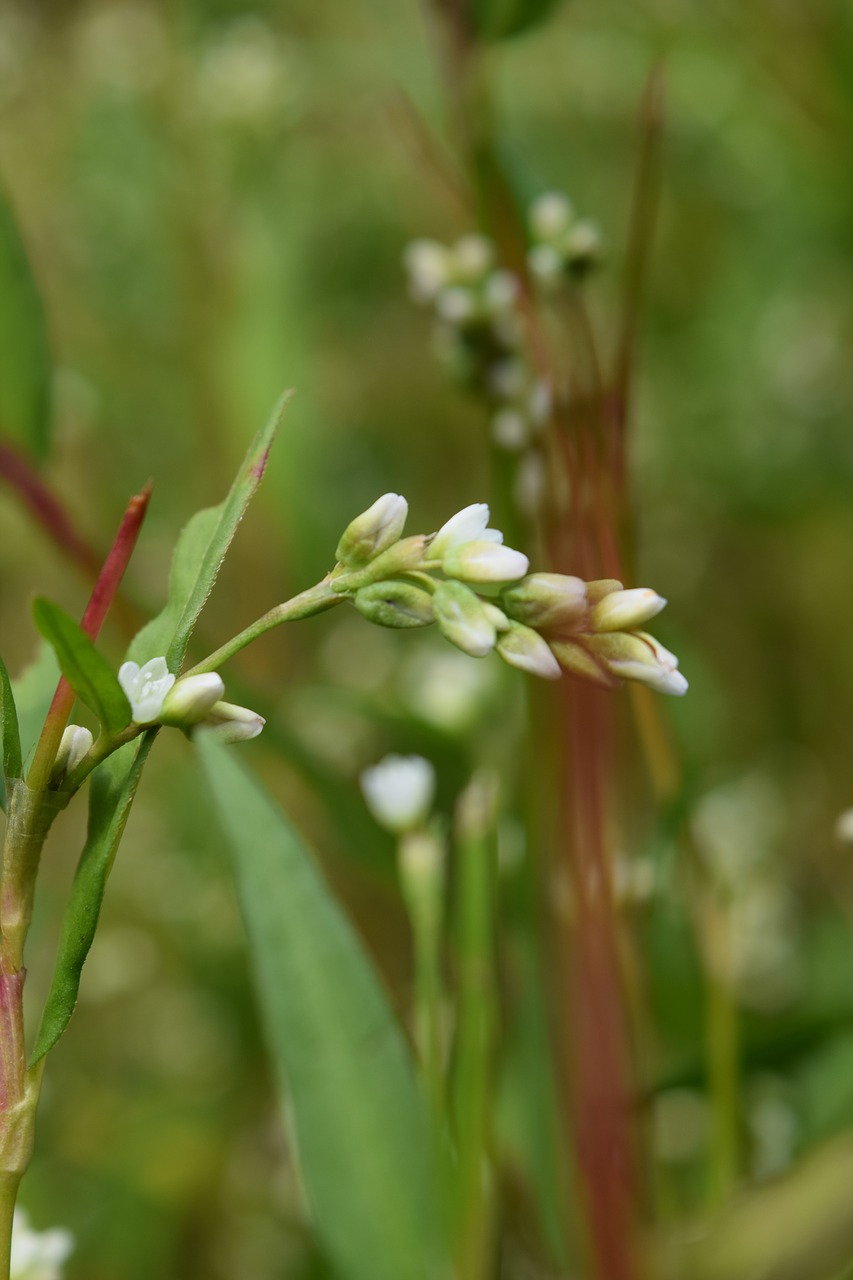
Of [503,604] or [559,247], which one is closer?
[503,604]

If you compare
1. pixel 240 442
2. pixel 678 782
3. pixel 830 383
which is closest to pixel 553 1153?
pixel 678 782

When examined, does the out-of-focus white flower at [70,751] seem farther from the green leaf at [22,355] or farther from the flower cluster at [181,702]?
the green leaf at [22,355]

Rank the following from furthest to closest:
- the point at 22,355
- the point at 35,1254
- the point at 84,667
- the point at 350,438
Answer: the point at 350,438, the point at 22,355, the point at 35,1254, the point at 84,667

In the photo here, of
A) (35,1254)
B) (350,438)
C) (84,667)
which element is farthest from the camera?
(350,438)

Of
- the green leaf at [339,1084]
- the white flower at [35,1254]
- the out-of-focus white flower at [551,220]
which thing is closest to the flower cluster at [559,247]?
the out-of-focus white flower at [551,220]

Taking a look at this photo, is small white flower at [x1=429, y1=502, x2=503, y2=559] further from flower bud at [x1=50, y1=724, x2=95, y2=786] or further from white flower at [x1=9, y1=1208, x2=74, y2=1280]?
white flower at [x1=9, y1=1208, x2=74, y2=1280]

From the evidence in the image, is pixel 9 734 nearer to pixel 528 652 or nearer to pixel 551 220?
pixel 528 652

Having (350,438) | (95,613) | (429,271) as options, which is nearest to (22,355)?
(429,271)
